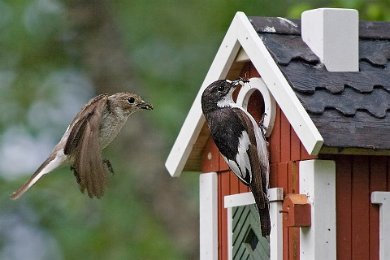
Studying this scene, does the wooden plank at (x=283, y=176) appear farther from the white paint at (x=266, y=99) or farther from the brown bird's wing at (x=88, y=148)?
the brown bird's wing at (x=88, y=148)

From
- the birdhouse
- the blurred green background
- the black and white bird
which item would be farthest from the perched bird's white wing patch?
the blurred green background

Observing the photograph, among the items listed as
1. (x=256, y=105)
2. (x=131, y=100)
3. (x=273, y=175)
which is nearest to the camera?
(x=273, y=175)

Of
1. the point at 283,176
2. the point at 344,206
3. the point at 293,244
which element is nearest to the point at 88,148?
the point at 283,176

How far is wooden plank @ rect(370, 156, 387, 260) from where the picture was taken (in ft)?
24.5

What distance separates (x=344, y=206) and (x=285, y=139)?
1.45 ft

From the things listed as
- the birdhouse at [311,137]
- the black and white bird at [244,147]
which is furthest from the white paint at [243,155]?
the birdhouse at [311,137]

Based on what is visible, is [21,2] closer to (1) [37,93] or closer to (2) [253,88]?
(1) [37,93]

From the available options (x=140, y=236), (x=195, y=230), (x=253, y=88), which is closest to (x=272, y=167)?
(x=253, y=88)

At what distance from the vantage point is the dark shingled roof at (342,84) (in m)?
7.34

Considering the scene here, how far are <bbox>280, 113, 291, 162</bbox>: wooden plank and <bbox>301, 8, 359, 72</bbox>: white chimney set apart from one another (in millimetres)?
341

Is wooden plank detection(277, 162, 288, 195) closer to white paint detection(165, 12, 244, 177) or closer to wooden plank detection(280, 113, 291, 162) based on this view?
wooden plank detection(280, 113, 291, 162)

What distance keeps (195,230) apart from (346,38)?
5458 millimetres

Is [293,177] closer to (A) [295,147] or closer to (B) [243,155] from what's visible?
(A) [295,147]

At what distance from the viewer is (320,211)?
7363 mm
